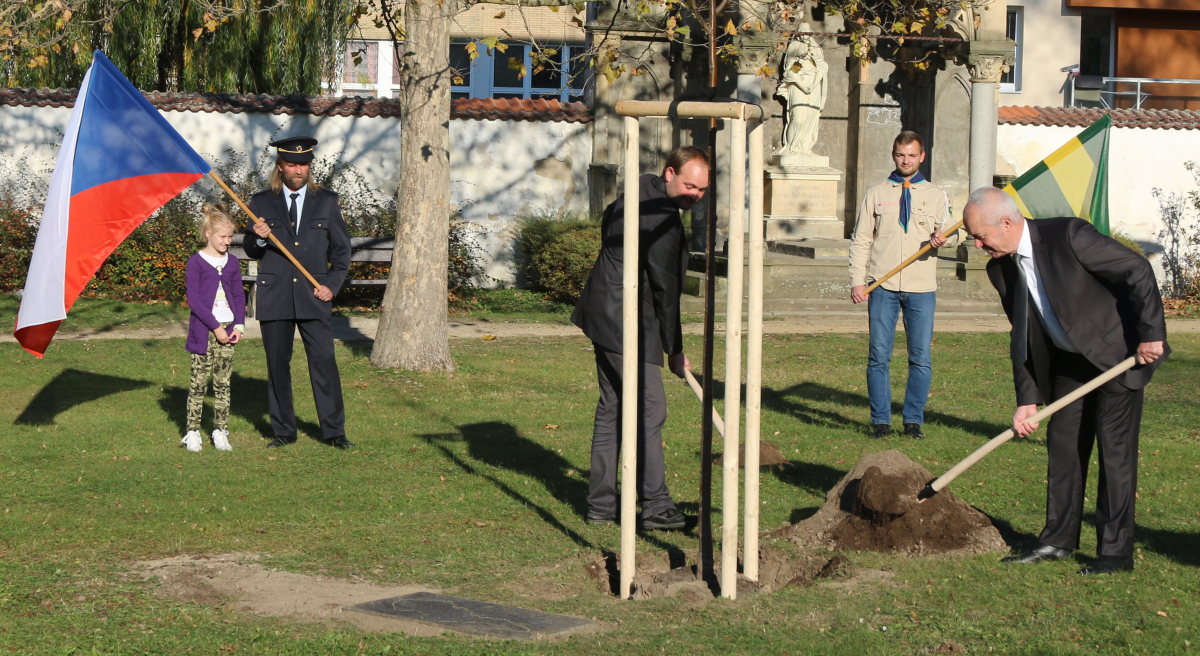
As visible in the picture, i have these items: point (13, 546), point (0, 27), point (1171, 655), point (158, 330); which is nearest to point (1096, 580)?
point (1171, 655)

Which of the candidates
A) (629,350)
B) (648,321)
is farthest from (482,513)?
(629,350)

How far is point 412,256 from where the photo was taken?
11.1m

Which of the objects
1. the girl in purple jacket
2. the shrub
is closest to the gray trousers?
the girl in purple jacket

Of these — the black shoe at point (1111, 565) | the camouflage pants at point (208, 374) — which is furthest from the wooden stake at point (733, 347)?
the camouflage pants at point (208, 374)

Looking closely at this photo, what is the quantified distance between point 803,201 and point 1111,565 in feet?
46.3

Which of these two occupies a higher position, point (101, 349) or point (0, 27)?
point (0, 27)

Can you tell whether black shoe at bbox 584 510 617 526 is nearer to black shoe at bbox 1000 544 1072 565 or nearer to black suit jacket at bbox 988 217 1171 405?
black shoe at bbox 1000 544 1072 565

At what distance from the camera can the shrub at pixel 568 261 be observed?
17.2 meters

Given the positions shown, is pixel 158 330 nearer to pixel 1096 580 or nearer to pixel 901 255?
pixel 901 255

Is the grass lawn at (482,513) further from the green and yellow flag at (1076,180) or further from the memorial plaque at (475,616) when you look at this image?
the green and yellow flag at (1076,180)

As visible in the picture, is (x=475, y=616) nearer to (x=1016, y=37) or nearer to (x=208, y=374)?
(x=208, y=374)

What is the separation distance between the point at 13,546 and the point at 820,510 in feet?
13.1

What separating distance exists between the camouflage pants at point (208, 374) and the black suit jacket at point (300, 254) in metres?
0.36

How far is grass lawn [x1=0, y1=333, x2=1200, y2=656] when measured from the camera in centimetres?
459
